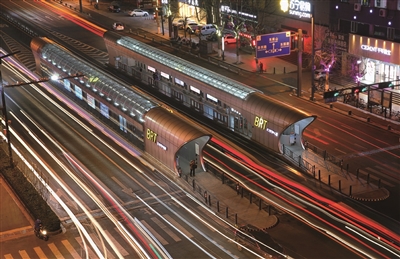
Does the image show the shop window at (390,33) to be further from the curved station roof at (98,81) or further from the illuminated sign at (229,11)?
the curved station roof at (98,81)

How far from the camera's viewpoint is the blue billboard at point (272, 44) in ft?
220

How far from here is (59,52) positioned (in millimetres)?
73312

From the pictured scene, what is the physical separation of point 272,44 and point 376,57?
11.3 metres

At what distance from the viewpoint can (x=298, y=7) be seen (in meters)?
71.9

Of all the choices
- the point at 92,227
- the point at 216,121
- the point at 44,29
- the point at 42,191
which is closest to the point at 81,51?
the point at 44,29

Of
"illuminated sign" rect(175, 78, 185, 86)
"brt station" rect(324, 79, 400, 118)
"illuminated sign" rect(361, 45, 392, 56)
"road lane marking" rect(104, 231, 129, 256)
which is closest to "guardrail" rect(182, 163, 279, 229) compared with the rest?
"road lane marking" rect(104, 231, 129, 256)

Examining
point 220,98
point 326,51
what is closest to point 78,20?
point 326,51

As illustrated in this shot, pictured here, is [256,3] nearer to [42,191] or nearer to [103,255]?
[42,191]

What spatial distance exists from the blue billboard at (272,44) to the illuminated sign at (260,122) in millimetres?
15491

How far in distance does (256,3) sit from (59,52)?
96.5 ft

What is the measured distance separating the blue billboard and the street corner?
86.1ft

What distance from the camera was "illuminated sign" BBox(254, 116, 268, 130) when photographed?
173 ft

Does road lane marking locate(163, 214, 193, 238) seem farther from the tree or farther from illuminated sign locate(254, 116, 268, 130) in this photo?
the tree

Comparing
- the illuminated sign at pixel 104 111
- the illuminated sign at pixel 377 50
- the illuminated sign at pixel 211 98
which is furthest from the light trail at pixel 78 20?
the illuminated sign at pixel 377 50
